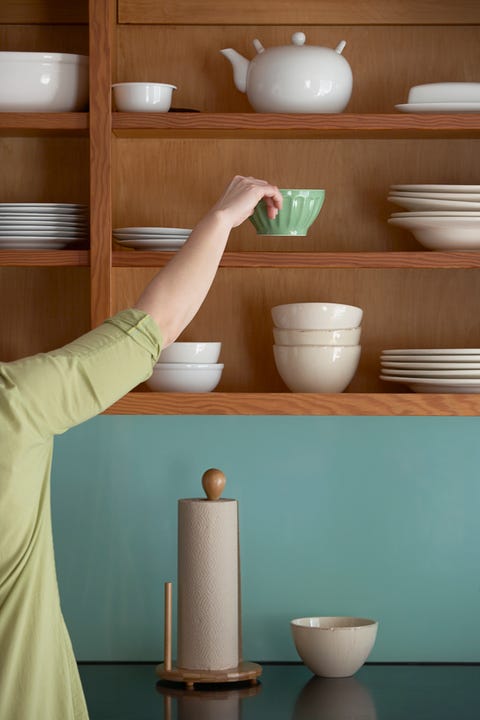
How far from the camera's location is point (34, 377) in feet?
3.64

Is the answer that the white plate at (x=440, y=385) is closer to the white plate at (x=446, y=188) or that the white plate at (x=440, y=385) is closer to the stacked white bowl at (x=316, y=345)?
the stacked white bowl at (x=316, y=345)

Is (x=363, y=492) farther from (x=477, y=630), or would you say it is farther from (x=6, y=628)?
(x=6, y=628)

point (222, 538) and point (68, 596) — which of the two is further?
point (68, 596)

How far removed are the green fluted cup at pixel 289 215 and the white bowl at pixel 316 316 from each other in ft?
0.60

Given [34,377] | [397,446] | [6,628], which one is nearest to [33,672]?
[6,628]

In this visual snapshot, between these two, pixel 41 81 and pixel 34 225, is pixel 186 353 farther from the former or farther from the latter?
pixel 41 81

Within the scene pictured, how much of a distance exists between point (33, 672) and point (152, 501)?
104cm

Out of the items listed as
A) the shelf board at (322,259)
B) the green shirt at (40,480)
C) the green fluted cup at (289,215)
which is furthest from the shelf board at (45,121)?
the green shirt at (40,480)

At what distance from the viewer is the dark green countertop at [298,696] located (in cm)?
189

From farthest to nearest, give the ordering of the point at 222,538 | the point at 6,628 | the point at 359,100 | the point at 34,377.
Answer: the point at 359,100, the point at 222,538, the point at 6,628, the point at 34,377

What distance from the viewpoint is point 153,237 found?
2086 mm

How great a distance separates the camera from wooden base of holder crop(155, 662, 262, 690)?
6.73 feet

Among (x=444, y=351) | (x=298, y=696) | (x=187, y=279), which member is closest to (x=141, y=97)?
(x=444, y=351)

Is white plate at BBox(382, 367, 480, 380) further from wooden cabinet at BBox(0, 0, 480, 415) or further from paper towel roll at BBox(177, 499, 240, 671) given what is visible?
paper towel roll at BBox(177, 499, 240, 671)
